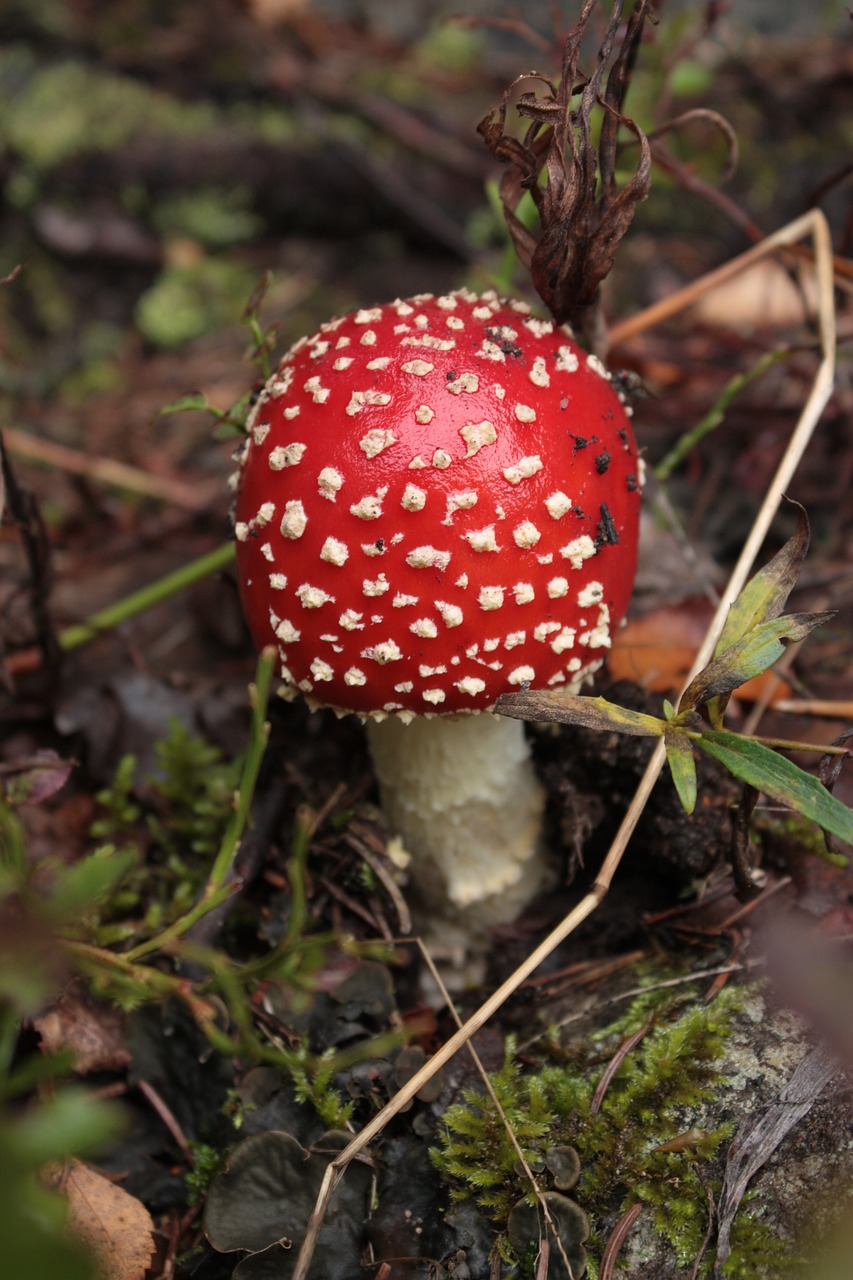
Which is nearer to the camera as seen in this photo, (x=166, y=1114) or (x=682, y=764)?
(x=682, y=764)

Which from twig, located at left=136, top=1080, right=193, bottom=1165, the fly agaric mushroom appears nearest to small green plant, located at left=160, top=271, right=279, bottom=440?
the fly agaric mushroom

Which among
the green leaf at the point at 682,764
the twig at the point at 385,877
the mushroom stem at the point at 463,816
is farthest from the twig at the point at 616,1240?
the mushroom stem at the point at 463,816

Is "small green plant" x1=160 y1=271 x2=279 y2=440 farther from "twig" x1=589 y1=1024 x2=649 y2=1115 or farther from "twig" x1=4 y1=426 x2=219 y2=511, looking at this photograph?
"twig" x1=589 y1=1024 x2=649 y2=1115

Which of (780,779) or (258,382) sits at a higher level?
(258,382)

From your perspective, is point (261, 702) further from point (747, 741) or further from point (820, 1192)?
point (820, 1192)

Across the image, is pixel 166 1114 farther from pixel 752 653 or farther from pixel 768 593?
pixel 768 593

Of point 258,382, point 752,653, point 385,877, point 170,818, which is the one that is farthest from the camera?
point 170,818

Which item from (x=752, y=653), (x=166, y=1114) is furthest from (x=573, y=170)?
(x=166, y=1114)

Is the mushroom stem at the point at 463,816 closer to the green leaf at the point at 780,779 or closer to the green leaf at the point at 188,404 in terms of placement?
the green leaf at the point at 780,779
